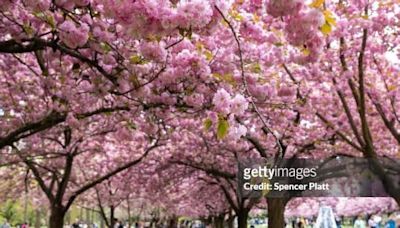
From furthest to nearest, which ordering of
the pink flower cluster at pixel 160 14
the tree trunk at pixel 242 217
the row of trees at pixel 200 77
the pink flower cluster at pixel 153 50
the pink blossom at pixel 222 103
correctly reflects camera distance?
1. the tree trunk at pixel 242 217
2. the pink flower cluster at pixel 153 50
3. the pink blossom at pixel 222 103
4. the row of trees at pixel 200 77
5. the pink flower cluster at pixel 160 14

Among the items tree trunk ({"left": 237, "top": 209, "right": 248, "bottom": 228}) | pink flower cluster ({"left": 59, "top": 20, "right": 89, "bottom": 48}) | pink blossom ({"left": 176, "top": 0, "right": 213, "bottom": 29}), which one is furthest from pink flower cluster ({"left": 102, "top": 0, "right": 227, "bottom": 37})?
tree trunk ({"left": 237, "top": 209, "right": 248, "bottom": 228})

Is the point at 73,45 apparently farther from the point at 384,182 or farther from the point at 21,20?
the point at 384,182

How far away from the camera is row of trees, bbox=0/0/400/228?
4.00m

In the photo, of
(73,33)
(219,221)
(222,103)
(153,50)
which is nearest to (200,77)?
(153,50)

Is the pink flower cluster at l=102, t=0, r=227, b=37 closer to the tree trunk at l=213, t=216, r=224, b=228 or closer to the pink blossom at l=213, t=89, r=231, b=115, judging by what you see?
the pink blossom at l=213, t=89, r=231, b=115

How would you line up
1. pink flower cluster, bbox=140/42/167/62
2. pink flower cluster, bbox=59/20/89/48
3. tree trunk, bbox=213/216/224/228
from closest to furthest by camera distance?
1. pink flower cluster, bbox=140/42/167/62
2. pink flower cluster, bbox=59/20/89/48
3. tree trunk, bbox=213/216/224/228

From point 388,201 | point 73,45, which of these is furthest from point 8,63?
point 388,201

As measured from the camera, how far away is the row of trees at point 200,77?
400cm

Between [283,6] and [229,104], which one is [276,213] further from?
[283,6]

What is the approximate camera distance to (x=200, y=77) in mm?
6871

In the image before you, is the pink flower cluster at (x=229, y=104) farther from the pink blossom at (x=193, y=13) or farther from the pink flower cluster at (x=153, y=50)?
the pink blossom at (x=193, y=13)

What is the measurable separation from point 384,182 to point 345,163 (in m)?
3.11

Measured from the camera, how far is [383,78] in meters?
11.3

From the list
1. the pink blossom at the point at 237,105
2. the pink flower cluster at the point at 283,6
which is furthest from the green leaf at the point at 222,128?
the pink flower cluster at the point at 283,6
